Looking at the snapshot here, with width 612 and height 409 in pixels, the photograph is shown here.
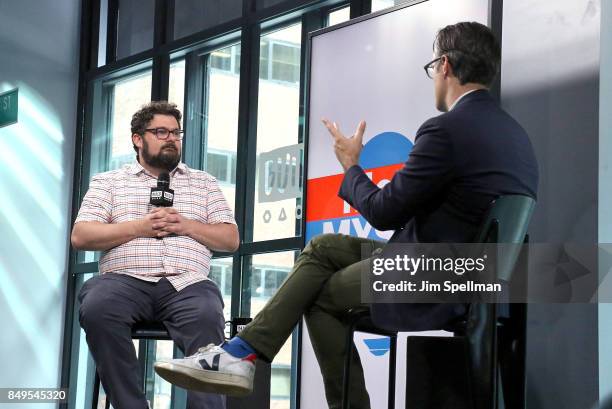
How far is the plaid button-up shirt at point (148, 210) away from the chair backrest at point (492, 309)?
59.3 inches

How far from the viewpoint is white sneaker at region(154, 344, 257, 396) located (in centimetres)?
245

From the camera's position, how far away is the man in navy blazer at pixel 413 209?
2373mm

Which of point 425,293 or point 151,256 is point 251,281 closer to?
point 151,256

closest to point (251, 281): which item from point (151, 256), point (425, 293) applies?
point (151, 256)

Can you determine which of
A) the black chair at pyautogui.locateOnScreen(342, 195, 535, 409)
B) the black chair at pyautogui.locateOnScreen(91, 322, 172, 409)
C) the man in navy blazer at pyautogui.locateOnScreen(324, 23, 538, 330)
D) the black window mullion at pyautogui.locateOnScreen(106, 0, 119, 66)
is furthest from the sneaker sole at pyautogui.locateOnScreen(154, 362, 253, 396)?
the black window mullion at pyautogui.locateOnScreen(106, 0, 119, 66)

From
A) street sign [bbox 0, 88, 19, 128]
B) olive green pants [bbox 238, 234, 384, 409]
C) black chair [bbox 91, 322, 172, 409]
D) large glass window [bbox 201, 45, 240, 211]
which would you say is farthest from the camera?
large glass window [bbox 201, 45, 240, 211]

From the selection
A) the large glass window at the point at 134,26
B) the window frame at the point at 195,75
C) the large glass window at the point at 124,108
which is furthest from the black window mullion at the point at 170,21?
the large glass window at the point at 124,108

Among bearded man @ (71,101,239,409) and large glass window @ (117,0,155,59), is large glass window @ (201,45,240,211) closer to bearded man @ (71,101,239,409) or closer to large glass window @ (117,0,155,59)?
large glass window @ (117,0,155,59)

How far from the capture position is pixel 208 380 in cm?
245

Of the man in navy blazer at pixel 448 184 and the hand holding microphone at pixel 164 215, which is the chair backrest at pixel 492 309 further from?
the hand holding microphone at pixel 164 215

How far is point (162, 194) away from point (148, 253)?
235mm

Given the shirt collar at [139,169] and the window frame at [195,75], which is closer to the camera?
the shirt collar at [139,169]

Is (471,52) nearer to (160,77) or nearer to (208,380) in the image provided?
(208,380)

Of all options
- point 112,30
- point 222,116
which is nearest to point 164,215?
point 222,116
